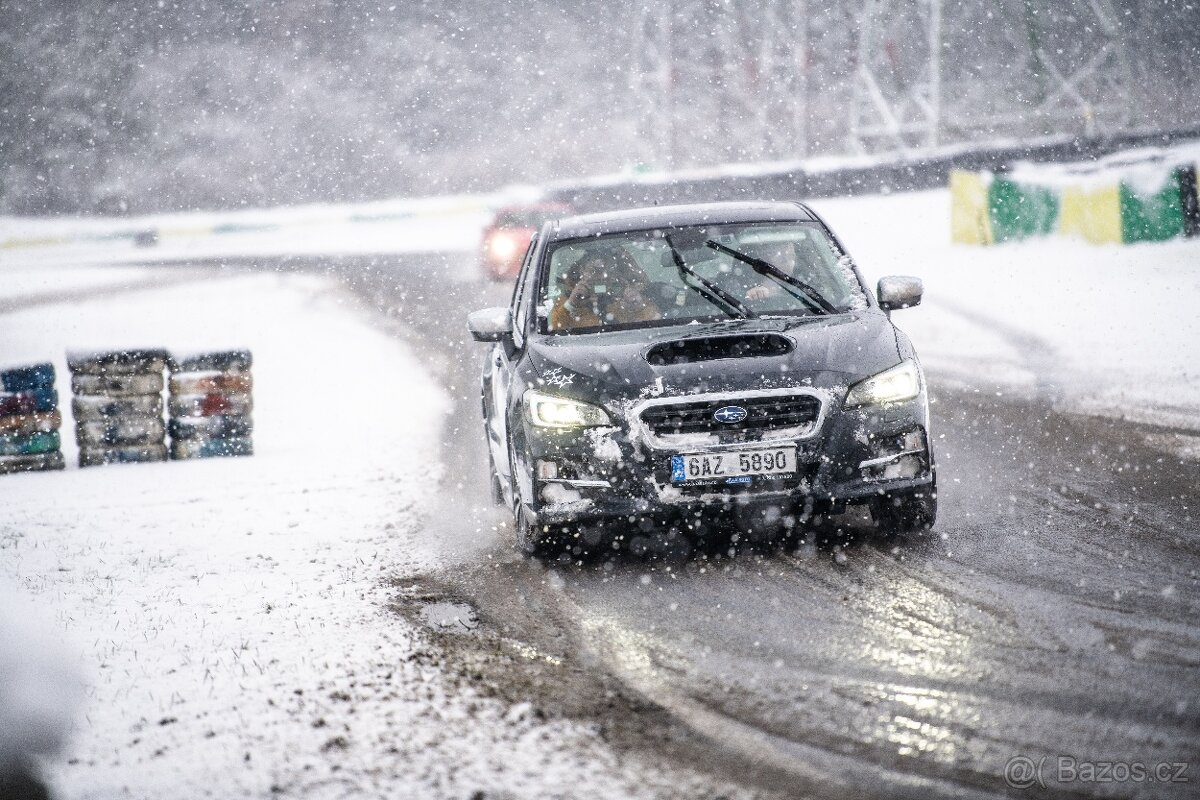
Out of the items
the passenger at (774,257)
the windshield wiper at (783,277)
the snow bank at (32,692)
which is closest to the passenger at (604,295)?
the windshield wiper at (783,277)

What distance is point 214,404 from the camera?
1150 centimetres

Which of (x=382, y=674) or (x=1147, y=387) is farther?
(x=1147, y=387)

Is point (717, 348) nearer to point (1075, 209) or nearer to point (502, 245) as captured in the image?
point (1075, 209)

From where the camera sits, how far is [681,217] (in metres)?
7.90

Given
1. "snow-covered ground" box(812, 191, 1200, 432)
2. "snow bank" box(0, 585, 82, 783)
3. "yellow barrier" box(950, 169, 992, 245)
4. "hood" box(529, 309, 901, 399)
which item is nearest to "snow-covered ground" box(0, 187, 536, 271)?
"yellow barrier" box(950, 169, 992, 245)

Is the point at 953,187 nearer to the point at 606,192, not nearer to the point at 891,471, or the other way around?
the point at 606,192

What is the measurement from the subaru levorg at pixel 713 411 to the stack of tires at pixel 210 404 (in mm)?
4628

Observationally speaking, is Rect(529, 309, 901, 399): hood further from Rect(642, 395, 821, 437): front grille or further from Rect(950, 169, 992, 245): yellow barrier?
Rect(950, 169, 992, 245): yellow barrier

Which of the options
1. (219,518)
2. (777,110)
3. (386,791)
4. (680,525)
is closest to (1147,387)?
(680,525)

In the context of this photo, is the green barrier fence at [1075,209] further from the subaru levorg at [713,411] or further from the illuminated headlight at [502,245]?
the subaru levorg at [713,411]

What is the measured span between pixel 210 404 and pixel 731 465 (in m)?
6.41

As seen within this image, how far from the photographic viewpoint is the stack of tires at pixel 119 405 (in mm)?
11383

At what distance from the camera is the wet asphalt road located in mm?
4008

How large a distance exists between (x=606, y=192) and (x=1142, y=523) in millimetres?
27781
